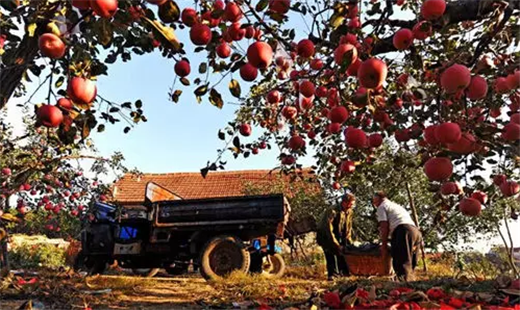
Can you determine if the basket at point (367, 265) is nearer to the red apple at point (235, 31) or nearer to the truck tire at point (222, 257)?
the truck tire at point (222, 257)

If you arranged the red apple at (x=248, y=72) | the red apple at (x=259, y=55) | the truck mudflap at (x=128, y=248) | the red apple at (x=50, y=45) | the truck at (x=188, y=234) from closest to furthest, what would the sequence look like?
the red apple at (x=50, y=45)
the red apple at (x=259, y=55)
the red apple at (x=248, y=72)
the truck at (x=188, y=234)
the truck mudflap at (x=128, y=248)

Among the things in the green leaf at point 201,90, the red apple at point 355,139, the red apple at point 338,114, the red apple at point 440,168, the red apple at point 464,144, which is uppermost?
the green leaf at point 201,90

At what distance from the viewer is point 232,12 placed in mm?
2268

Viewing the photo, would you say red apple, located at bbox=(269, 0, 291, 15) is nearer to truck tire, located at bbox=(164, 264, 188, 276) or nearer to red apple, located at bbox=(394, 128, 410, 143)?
red apple, located at bbox=(394, 128, 410, 143)

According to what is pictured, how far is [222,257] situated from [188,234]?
100cm

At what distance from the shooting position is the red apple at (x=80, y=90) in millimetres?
Answer: 1811

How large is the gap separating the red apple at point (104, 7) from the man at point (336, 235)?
260 inches

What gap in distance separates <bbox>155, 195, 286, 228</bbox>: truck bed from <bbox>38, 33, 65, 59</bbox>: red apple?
603 centimetres

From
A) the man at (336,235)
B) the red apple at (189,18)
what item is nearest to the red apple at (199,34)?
the red apple at (189,18)

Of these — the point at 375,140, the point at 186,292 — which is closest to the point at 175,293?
the point at 186,292

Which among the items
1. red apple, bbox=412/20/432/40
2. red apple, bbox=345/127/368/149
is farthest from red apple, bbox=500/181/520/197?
red apple, bbox=412/20/432/40

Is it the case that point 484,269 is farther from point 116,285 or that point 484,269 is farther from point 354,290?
point 116,285

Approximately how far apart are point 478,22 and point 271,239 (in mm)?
6061

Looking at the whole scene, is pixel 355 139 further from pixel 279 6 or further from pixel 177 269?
pixel 177 269
